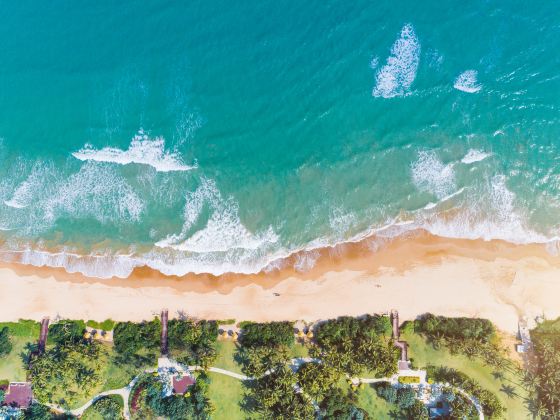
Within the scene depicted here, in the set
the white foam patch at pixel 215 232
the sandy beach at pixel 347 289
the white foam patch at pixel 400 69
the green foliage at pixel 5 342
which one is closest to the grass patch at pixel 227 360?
the sandy beach at pixel 347 289

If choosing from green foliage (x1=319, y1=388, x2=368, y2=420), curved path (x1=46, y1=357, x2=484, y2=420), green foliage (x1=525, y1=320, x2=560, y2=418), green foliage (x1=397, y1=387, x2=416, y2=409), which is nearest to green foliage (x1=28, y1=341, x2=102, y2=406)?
curved path (x1=46, y1=357, x2=484, y2=420)

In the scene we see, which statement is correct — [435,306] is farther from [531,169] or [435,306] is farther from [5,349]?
[5,349]

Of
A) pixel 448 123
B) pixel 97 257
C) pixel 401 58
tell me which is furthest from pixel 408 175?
pixel 97 257

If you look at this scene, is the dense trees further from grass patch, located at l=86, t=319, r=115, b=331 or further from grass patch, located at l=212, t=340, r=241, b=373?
grass patch, located at l=212, t=340, r=241, b=373

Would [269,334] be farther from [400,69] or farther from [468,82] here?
[468,82]

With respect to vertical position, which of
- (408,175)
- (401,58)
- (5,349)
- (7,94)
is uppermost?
(401,58)

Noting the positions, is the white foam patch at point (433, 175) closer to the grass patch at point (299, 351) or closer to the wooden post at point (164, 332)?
the grass patch at point (299, 351)

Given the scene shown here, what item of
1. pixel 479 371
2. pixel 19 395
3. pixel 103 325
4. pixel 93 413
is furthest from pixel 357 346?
pixel 19 395

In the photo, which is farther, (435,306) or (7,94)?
(7,94)
